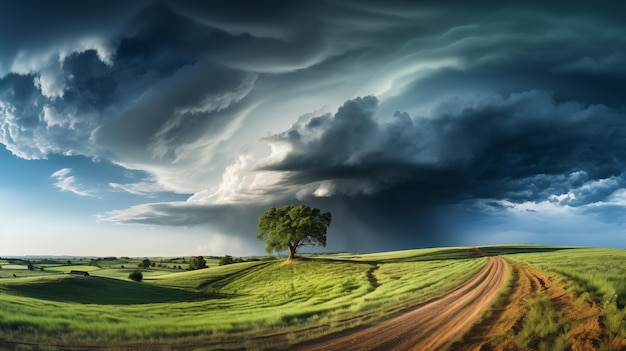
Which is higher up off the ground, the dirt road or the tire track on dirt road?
the tire track on dirt road

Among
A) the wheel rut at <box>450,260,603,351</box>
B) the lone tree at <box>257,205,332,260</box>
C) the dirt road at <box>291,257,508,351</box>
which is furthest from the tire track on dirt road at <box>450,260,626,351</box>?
the lone tree at <box>257,205,332,260</box>

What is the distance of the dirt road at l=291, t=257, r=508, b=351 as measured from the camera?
1490cm

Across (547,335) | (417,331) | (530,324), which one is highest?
(530,324)

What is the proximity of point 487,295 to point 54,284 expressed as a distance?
47857 millimetres

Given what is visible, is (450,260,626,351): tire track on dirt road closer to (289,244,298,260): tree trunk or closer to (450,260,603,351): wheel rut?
(450,260,603,351): wheel rut

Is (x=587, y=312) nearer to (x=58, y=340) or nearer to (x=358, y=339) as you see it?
(x=358, y=339)

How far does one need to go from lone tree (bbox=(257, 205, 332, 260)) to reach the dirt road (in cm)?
6117

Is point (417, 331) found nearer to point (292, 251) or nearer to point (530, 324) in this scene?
point (530, 324)

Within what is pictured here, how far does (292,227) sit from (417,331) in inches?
2707

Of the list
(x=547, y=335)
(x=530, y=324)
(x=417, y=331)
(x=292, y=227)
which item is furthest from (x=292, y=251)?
(x=547, y=335)

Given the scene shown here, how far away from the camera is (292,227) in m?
84.6

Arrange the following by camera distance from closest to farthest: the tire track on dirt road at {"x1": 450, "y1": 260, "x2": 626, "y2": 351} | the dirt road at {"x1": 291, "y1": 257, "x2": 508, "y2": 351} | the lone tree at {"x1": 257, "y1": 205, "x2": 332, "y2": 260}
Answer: the tire track on dirt road at {"x1": 450, "y1": 260, "x2": 626, "y2": 351}
the dirt road at {"x1": 291, "y1": 257, "x2": 508, "y2": 351}
the lone tree at {"x1": 257, "y1": 205, "x2": 332, "y2": 260}

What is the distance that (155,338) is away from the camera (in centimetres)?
1820

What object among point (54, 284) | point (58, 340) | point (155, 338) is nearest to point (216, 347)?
point (155, 338)
